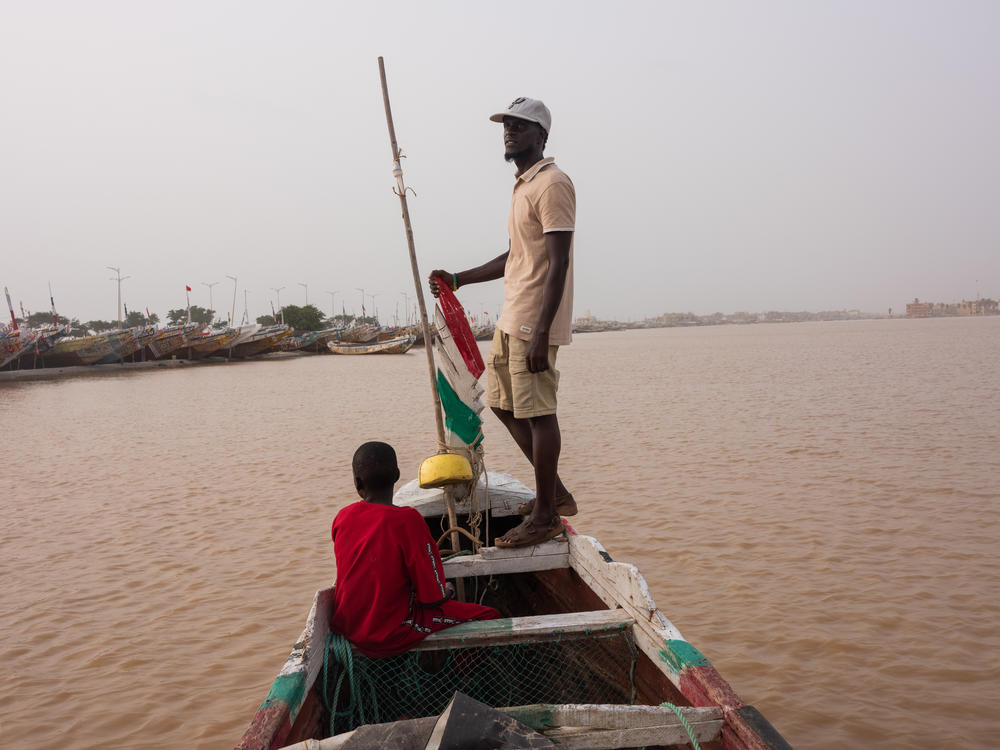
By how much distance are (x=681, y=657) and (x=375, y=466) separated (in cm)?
114

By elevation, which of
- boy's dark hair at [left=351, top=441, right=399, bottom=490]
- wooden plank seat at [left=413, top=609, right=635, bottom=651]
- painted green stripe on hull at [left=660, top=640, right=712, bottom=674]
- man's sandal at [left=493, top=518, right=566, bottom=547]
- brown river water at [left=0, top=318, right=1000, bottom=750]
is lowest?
brown river water at [left=0, top=318, right=1000, bottom=750]

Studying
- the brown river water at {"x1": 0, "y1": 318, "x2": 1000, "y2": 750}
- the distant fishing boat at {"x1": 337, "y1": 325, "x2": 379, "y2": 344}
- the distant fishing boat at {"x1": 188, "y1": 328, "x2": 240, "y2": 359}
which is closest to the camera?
the brown river water at {"x1": 0, "y1": 318, "x2": 1000, "y2": 750}

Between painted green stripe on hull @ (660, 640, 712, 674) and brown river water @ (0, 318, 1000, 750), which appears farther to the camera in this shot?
brown river water @ (0, 318, 1000, 750)

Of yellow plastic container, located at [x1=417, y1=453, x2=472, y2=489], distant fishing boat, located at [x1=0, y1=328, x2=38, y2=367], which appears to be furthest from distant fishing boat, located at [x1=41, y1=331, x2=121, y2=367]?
yellow plastic container, located at [x1=417, y1=453, x2=472, y2=489]

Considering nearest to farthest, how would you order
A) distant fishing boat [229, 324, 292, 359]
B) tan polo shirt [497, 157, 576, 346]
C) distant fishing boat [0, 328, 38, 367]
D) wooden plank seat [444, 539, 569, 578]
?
tan polo shirt [497, 157, 576, 346] < wooden plank seat [444, 539, 569, 578] < distant fishing boat [0, 328, 38, 367] < distant fishing boat [229, 324, 292, 359]

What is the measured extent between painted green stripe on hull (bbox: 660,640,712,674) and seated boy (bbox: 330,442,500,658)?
2.39 feet

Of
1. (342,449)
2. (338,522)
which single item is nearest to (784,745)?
(338,522)

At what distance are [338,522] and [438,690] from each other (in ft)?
2.40

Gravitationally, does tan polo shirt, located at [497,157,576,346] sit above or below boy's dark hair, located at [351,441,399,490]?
above

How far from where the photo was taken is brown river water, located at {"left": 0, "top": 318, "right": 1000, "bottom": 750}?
120 inches

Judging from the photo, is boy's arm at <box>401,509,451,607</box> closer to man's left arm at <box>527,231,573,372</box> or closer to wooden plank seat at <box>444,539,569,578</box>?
wooden plank seat at <box>444,539,569,578</box>

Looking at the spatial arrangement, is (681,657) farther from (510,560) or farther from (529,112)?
(529,112)

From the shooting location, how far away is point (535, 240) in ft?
9.04

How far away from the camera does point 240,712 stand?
3.07m
